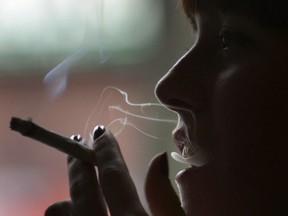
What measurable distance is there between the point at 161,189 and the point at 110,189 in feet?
0.17

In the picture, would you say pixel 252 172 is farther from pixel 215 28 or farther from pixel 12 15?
pixel 12 15

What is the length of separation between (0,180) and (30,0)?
227 millimetres

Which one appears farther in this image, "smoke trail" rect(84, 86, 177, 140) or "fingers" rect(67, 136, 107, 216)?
"smoke trail" rect(84, 86, 177, 140)

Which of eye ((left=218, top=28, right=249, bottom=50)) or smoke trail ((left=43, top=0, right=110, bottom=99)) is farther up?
smoke trail ((left=43, top=0, right=110, bottom=99))

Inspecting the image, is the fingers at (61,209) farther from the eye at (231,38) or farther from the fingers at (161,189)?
the eye at (231,38)

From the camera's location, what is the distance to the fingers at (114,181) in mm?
487

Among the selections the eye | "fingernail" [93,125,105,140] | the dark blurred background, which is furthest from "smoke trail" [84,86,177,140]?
the eye

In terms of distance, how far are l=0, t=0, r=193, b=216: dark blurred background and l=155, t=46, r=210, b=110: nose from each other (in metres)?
0.18

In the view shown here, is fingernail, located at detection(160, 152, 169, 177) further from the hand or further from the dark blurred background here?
the dark blurred background

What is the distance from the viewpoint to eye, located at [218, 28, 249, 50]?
1.53ft

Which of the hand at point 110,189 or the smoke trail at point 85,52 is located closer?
the hand at point 110,189

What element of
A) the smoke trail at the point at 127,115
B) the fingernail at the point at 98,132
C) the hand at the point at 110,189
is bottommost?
the hand at the point at 110,189

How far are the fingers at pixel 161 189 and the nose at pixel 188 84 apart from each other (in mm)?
61

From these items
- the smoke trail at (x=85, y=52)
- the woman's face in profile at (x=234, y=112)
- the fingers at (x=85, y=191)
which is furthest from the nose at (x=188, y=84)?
the smoke trail at (x=85, y=52)
